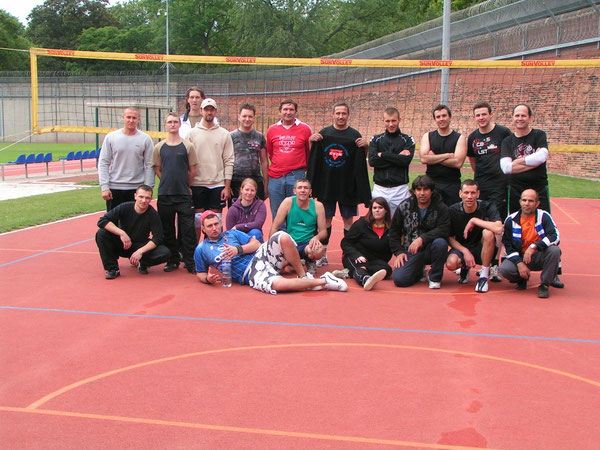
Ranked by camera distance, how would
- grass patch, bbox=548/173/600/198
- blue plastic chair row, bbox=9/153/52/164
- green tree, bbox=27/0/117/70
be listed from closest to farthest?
grass patch, bbox=548/173/600/198 → blue plastic chair row, bbox=9/153/52/164 → green tree, bbox=27/0/117/70

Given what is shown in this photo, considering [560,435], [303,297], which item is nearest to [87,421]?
[560,435]

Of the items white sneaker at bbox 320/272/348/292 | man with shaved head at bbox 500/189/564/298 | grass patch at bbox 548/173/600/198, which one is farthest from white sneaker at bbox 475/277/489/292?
grass patch at bbox 548/173/600/198

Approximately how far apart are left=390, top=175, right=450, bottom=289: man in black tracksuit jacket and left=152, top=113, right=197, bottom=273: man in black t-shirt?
7.67 ft

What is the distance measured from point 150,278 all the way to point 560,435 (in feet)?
16.1

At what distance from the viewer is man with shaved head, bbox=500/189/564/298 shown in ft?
20.9

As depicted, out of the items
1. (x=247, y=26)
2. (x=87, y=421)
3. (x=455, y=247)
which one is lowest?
(x=87, y=421)

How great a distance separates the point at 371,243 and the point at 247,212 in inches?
56.3

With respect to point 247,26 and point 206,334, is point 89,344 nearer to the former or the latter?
point 206,334

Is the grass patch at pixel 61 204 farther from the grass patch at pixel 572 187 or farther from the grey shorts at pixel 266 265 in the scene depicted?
the grey shorts at pixel 266 265

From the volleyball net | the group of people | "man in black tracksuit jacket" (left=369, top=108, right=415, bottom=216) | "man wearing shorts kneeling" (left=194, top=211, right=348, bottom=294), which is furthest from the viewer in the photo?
the volleyball net

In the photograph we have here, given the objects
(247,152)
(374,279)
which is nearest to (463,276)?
(374,279)

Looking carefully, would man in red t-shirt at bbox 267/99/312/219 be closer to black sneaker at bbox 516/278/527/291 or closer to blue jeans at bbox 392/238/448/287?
blue jeans at bbox 392/238/448/287

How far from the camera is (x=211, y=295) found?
21.1ft

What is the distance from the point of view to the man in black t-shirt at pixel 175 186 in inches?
288
